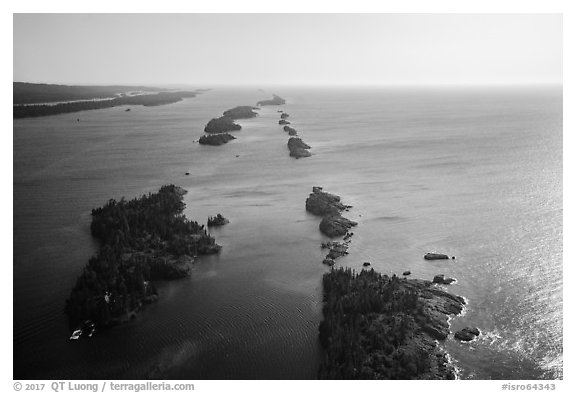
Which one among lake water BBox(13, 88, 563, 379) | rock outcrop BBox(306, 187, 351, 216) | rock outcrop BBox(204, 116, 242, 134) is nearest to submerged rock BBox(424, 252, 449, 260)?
lake water BBox(13, 88, 563, 379)

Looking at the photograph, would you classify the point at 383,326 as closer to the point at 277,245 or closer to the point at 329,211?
the point at 277,245

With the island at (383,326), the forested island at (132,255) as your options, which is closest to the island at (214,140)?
the forested island at (132,255)

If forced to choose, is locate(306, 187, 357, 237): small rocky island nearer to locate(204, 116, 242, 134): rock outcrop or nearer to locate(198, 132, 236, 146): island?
locate(198, 132, 236, 146): island

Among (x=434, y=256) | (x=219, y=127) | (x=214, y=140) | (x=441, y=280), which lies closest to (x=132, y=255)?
Result: (x=441, y=280)

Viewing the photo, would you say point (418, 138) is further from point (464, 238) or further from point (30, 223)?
point (30, 223)

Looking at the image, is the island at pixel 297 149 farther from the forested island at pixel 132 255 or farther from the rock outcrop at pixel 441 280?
the rock outcrop at pixel 441 280
